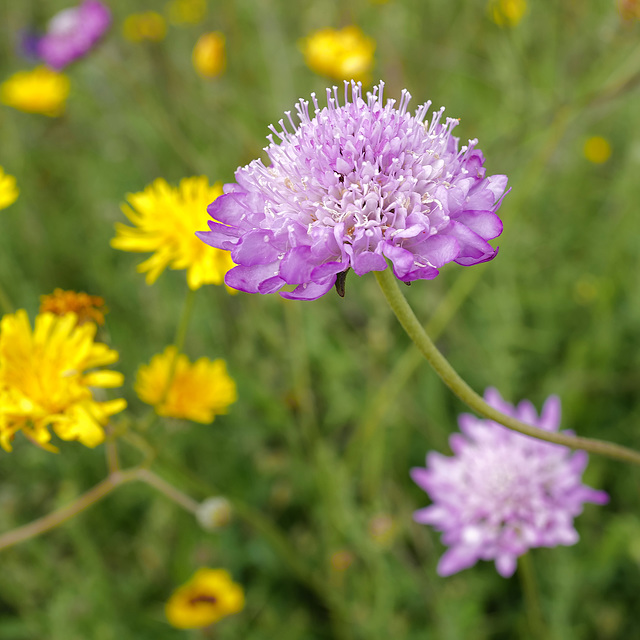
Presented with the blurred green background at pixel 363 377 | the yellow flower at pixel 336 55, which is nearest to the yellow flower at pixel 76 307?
the blurred green background at pixel 363 377

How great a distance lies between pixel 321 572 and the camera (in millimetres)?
2035

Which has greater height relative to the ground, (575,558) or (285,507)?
(285,507)

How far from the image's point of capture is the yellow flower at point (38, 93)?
11.6 feet

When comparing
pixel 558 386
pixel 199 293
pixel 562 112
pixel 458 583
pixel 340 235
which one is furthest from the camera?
pixel 199 293

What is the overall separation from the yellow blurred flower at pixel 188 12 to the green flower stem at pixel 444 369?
11.4 feet

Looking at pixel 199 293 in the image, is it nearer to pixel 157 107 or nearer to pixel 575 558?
pixel 157 107

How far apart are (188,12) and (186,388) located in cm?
302

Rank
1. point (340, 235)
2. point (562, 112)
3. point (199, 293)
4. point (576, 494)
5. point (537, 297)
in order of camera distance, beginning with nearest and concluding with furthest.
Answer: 1. point (340, 235)
2. point (576, 494)
3. point (562, 112)
4. point (537, 297)
5. point (199, 293)

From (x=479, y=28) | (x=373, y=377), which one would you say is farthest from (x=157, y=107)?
(x=373, y=377)

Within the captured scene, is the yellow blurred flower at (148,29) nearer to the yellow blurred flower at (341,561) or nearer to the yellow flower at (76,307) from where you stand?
the yellow flower at (76,307)

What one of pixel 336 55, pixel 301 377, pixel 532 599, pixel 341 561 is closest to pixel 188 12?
pixel 336 55

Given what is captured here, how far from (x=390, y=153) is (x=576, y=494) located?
0.95m

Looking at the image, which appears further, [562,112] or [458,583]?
[562,112]

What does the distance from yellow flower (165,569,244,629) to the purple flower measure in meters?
0.50
